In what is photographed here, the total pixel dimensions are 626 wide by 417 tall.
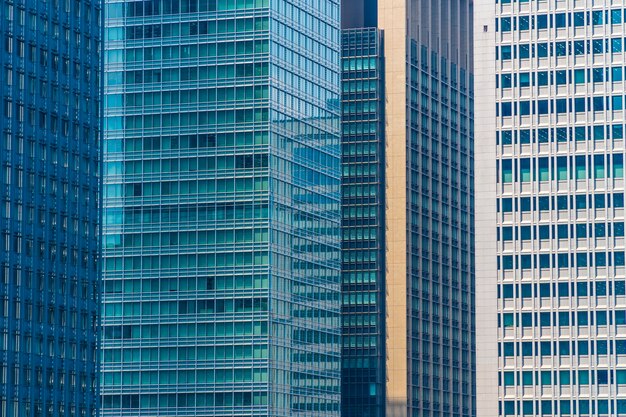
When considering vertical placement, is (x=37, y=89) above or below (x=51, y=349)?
above

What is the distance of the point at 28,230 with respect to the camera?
19675 centimetres

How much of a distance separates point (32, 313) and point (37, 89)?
74.0 feet

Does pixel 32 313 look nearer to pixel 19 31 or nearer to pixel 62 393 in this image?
pixel 62 393

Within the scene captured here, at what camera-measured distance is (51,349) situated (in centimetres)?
19875

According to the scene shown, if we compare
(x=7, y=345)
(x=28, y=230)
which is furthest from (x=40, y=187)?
(x=7, y=345)

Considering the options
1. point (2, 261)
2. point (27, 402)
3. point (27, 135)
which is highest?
point (27, 135)

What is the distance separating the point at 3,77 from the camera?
19400 cm

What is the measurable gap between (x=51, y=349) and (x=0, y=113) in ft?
79.7

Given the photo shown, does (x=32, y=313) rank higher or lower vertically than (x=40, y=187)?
lower

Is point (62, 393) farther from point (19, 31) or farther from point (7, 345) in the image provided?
point (19, 31)

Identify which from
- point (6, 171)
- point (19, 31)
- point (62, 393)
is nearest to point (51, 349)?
point (62, 393)

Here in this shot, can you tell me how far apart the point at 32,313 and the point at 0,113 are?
1992 cm

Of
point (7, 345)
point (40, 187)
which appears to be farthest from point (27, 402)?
point (40, 187)

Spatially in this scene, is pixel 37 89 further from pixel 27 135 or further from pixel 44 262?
pixel 44 262
